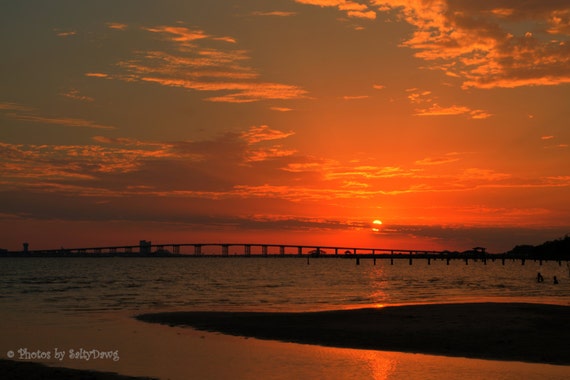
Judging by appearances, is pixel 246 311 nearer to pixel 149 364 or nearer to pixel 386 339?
pixel 386 339

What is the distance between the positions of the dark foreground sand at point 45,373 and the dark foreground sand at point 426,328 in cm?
1059

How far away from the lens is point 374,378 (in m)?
20.1

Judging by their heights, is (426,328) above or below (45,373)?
above

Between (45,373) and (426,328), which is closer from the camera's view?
(45,373)

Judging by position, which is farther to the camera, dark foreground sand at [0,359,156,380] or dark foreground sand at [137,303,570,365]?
dark foreground sand at [137,303,570,365]

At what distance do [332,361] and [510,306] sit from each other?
74.2ft

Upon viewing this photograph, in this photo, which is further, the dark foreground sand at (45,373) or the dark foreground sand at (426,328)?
the dark foreground sand at (426,328)

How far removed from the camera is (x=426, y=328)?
102 feet

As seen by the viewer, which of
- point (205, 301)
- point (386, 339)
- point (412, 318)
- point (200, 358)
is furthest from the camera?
point (205, 301)

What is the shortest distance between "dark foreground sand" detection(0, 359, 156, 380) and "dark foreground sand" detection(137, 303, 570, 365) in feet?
34.7

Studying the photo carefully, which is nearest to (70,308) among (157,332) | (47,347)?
(157,332)

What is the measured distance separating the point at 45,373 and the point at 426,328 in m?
18.6

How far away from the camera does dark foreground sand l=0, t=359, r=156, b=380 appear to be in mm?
19703

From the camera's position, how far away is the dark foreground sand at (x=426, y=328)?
25656 mm
